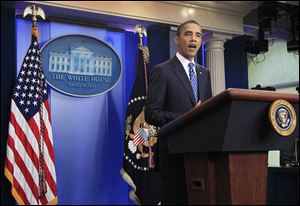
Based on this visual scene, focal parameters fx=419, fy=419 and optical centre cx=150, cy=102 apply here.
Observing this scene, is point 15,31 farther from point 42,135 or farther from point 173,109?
point 173,109

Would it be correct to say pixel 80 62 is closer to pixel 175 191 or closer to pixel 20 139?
pixel 20 139

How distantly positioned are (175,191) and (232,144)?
0.34 metres

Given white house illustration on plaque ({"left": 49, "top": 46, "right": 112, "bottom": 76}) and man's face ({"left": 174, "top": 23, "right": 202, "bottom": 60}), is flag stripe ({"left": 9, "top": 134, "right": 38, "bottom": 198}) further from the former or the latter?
man's face ({"left": 174, "top": 23, "right": 202, "bottom": 60})

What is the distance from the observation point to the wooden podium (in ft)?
3.64

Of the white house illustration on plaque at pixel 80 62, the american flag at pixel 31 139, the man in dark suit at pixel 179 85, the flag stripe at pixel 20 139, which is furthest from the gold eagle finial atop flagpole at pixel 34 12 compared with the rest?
the man in dark suit at pixel 179 85

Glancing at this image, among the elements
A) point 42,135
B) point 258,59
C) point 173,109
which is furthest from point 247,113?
point 258,59

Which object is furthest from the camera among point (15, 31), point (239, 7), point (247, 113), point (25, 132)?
point (239, 7)

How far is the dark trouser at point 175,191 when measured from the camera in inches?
53.4

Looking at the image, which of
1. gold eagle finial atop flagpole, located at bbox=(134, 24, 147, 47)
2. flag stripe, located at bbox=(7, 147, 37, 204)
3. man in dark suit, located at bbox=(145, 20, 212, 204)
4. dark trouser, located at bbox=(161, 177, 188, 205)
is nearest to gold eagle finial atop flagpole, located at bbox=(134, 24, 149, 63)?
gold eagle finial atop flagpole, located at bbox=(134, 24, 147, 47)

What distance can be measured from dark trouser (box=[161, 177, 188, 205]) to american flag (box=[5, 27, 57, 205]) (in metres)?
2.47

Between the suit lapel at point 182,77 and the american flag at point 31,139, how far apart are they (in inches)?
91.6

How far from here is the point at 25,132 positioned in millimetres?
3664

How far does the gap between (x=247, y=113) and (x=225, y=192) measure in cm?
22

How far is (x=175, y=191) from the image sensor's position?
1361 mm
